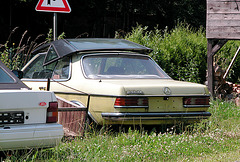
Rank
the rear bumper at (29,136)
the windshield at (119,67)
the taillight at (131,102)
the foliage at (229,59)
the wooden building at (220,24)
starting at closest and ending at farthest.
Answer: the rear bumper at (29,136) < the taillight at (131,102) < the windshield at (119,67) < the wooden building at (220,24) < the foliage at (229,59)

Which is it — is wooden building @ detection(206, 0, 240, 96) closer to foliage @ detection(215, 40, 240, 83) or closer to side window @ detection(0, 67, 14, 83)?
foliage @ detection(215, 40, 240, 83)

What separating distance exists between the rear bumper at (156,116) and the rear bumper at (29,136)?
1.48m

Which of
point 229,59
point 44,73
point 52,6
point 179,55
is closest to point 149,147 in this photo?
point 44,73

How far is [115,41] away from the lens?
8.93m

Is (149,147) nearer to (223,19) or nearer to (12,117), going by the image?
(12,117)

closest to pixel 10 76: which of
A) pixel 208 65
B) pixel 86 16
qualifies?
pixel 208 65

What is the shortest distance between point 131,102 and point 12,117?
7.04 feet

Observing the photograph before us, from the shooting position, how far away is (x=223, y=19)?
13016mm

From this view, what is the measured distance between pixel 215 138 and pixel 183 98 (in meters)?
0.84

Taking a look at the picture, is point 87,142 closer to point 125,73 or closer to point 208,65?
point 125,73

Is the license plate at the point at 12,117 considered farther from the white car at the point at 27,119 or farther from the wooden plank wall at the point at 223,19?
the wooden plank wall at the point at 223,19

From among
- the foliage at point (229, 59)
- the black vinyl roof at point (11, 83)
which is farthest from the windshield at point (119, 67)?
the foliage at point (229, 59)

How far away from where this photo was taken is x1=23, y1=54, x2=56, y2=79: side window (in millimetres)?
8328

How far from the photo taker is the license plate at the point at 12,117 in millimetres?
5188
